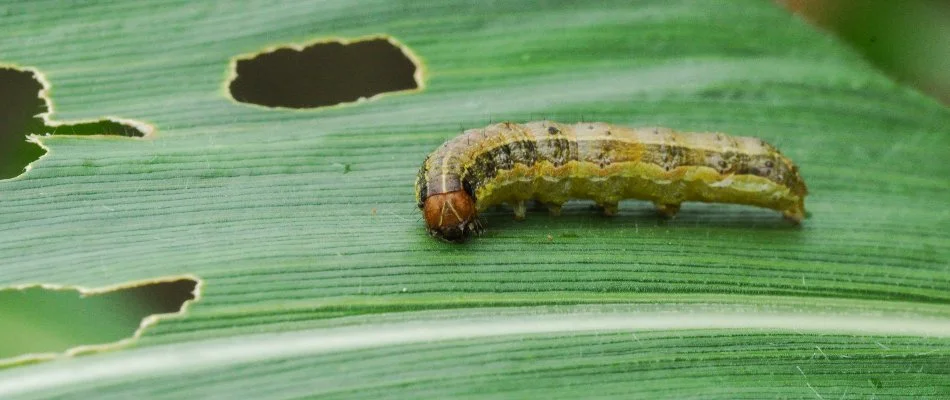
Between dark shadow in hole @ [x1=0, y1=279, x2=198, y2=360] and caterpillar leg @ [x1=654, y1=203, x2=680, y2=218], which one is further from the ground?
caterpillar leg @ [x1=654, y1=203, x2=680, y2=218]

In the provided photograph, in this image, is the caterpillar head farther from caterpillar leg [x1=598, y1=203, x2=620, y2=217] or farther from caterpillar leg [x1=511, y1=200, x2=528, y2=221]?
caterpillar leg [x1=598, y1=203, x2=620, y2=217]

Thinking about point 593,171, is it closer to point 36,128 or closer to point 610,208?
point 610,208

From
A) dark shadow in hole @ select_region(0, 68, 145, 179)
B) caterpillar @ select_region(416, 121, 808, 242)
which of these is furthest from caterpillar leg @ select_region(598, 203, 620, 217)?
dark shadow in hole @ select_region(0, 68, 145, 179)

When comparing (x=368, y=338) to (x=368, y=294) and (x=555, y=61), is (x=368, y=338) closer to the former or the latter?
(x=368, y=294)

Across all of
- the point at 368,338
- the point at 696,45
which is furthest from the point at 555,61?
the point at 368,338

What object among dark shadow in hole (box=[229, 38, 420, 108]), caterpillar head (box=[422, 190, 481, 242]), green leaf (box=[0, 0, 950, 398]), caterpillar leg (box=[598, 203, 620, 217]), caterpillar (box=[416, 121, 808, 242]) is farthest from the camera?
dark shadow in hole (box=[229, 38, 420, 108])

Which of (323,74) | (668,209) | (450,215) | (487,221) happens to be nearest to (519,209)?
(487,221)

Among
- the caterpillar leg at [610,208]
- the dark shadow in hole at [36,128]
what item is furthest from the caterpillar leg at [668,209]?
the dark shadow in hole at [36,128]
